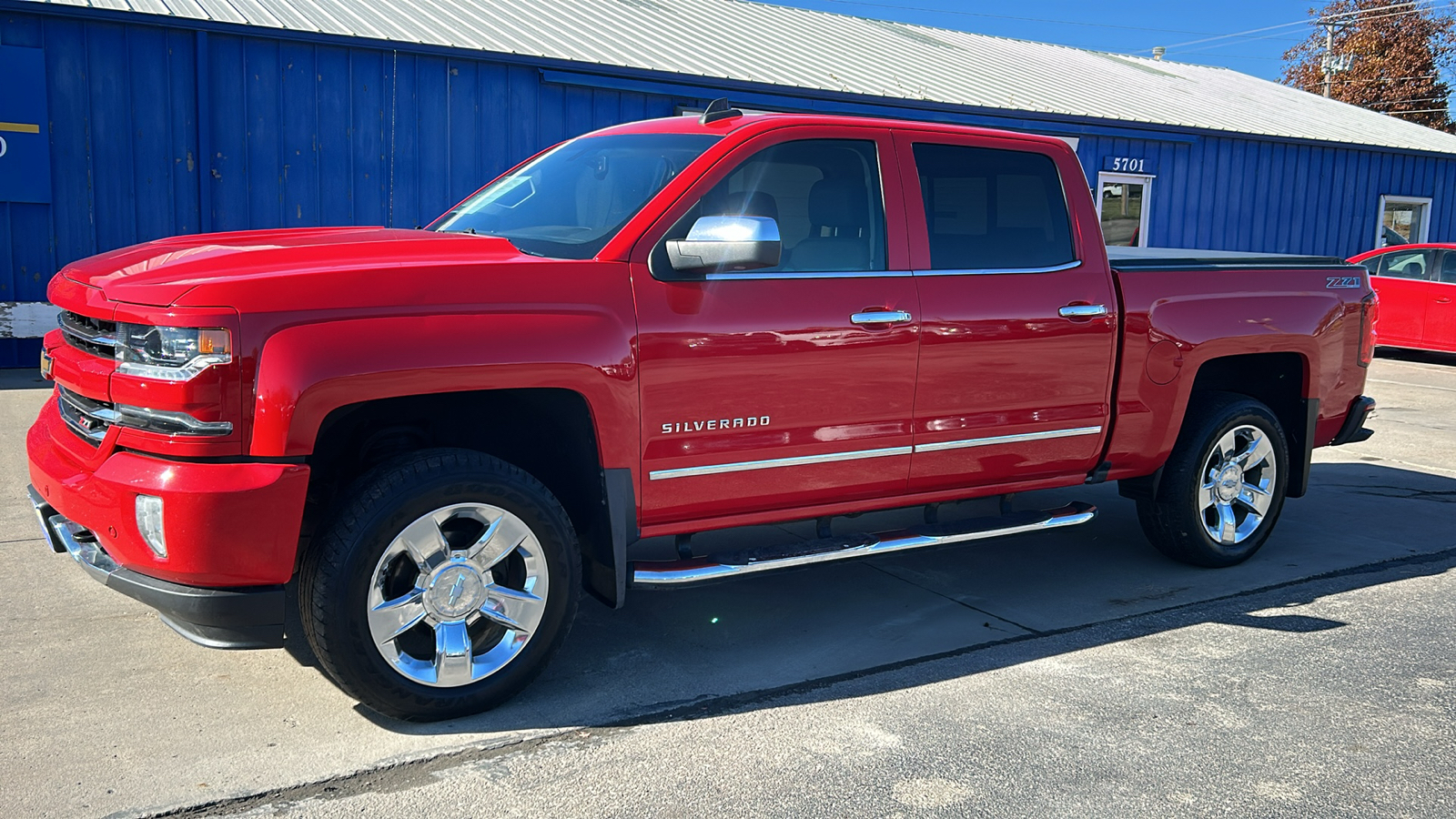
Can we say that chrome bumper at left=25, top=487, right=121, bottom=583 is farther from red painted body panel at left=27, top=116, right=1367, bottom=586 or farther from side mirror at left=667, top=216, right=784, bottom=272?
side mirror at left=667, top=216, right=784, bottom=272

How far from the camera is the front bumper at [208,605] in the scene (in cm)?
318

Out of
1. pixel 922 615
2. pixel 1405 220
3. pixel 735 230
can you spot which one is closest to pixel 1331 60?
pixel 1405 220

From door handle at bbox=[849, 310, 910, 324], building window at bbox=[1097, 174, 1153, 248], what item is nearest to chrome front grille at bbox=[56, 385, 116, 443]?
door handle at bbox=[849, 310, 910, 324]

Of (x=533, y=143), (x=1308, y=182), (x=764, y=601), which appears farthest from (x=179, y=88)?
(x=1308, y=182)

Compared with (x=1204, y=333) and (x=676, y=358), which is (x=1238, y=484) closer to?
(x=1204, y=333)

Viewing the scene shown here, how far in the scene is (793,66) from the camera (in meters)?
15.4

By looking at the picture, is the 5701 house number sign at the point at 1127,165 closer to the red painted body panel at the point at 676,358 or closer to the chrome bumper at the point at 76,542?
the red painted body panel at the point at 676,358

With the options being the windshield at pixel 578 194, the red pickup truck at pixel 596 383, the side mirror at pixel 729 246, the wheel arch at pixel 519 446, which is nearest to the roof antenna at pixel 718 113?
the red pickup truck at pixel 596 383

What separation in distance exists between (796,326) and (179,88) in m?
9.37

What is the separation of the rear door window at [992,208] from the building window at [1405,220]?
20.3 meters

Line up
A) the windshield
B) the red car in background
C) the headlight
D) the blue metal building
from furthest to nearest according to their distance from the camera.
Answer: the red car in background → the blue metal building → the windshield → the headlight

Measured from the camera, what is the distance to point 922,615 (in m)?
4.74

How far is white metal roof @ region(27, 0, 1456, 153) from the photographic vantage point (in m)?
12.5

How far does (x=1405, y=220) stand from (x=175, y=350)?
24700 millimetres
